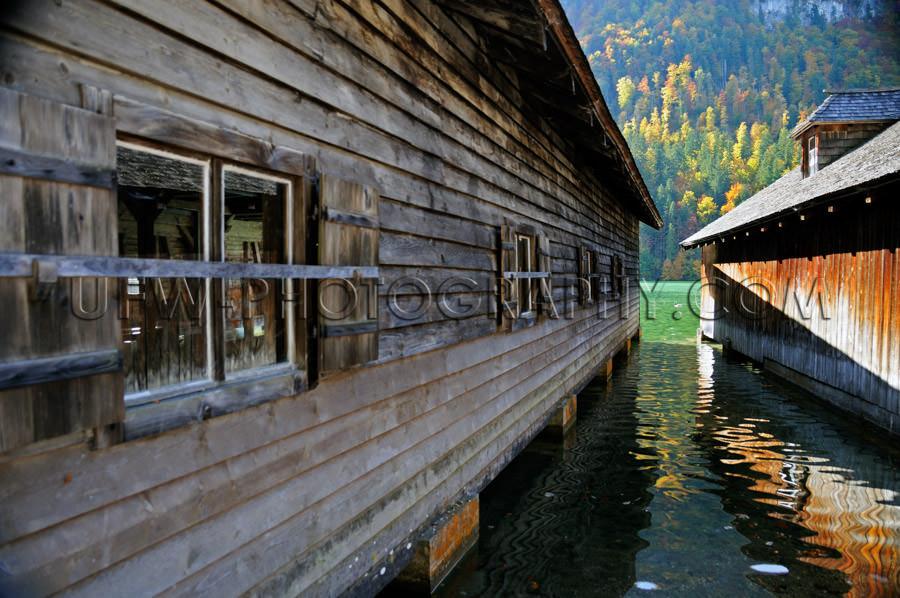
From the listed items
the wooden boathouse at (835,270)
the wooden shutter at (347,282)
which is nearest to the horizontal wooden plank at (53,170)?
the wooden shutter at (347,282)

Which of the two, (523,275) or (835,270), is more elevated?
(835,270)

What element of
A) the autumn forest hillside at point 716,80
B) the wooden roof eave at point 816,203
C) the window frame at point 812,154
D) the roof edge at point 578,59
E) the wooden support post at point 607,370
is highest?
the autumn forest hillside at point 716,80

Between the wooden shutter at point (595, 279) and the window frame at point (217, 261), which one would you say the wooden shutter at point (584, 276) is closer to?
the wooden shutter at point (595, 279)

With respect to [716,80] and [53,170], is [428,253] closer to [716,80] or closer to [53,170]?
[53,170]

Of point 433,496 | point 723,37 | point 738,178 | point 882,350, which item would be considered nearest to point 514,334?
point 433,496

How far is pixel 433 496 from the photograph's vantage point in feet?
13.3

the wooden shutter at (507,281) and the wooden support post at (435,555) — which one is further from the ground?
the wooden shutter at (507,281)

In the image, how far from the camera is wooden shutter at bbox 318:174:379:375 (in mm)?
2660

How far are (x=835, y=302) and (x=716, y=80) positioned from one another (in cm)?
16921

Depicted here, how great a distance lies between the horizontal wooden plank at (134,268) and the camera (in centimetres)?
144

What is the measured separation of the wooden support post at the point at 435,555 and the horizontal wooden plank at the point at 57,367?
8.80 feet

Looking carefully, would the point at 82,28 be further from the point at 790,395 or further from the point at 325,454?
the point at 790,395

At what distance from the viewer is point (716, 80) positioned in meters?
151

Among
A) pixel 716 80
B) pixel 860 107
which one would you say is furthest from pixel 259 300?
pixel 716 80
